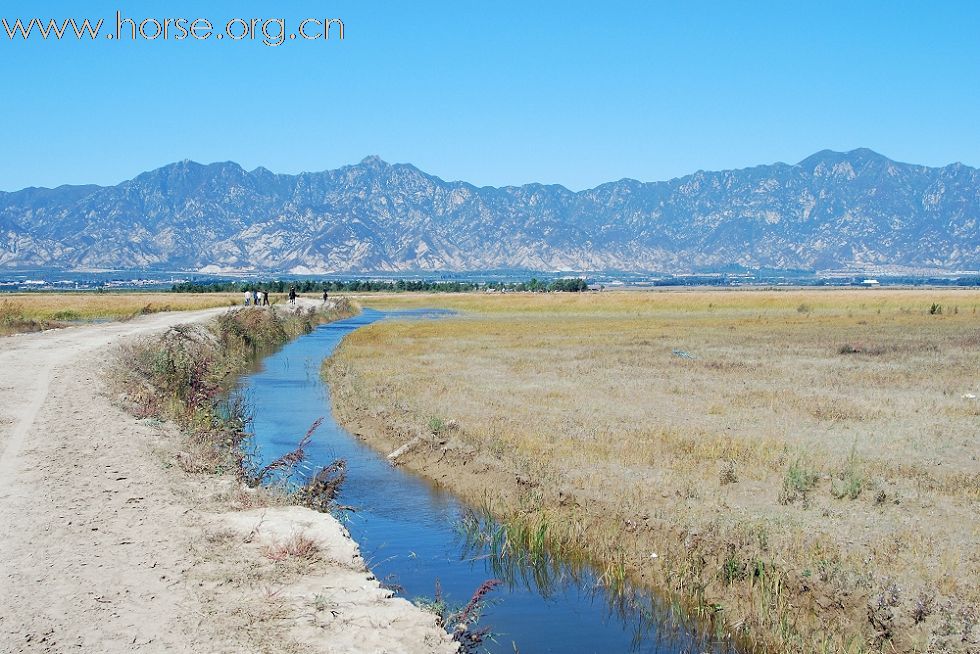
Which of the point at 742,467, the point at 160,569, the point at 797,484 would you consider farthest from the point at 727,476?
the point at 160,569

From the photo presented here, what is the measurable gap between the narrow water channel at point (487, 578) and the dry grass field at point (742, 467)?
54 cm

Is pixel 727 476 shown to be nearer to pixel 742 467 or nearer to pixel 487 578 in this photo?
pixel 742 467

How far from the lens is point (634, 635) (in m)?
10.7

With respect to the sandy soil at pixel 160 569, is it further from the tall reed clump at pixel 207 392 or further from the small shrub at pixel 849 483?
the small shrub at pixel 849 483

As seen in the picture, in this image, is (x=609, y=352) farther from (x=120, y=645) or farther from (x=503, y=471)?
(x=120, y=645)

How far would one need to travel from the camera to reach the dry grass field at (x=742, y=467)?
10695mm

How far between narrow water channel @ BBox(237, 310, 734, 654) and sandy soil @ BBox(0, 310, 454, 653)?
166cm

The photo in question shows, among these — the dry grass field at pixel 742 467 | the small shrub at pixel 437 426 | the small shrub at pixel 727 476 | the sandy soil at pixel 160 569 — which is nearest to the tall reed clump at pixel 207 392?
the sandy soil at pixel 160 569

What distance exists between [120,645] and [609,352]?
33125mm

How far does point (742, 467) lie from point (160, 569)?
1049 cm

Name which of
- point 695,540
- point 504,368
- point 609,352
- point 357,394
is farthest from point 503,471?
point 609,352

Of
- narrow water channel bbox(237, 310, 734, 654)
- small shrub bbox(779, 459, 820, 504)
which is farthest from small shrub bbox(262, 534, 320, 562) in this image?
small shrub bbox(779, 459, 820, 504)

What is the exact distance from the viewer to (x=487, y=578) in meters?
12.5

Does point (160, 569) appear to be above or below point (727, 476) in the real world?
above
